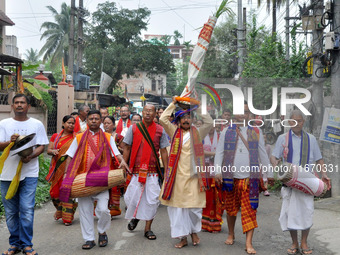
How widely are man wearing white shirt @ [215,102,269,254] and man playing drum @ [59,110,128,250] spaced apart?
1401mm

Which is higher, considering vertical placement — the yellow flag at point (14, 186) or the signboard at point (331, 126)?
the signboard at point (331, 126)

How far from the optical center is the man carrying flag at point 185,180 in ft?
20.2


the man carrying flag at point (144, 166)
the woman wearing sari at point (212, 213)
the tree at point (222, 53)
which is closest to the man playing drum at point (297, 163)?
the woman wearing sari at point (212, 213)

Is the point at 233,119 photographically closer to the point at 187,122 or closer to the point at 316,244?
the point at 187,122

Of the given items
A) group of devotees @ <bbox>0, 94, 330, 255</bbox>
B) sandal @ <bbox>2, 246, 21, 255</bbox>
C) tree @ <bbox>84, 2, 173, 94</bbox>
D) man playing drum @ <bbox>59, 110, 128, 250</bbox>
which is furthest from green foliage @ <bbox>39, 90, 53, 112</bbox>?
tree @ <bbox>84, 2, 173, 94</bbox>

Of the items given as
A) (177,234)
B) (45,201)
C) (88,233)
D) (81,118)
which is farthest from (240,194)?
(45,201)

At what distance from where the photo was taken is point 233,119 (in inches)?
246

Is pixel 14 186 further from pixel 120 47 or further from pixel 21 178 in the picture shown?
pixel 120 47

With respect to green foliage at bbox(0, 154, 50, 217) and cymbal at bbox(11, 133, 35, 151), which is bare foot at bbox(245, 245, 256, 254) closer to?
cymbal at bbox(11, 133, 35, 151)

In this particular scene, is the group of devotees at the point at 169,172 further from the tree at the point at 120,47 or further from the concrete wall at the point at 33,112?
the tree at the point at 120,47

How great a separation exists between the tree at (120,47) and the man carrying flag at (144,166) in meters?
36.3

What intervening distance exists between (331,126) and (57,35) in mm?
52253

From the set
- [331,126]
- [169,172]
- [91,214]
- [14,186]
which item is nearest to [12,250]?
[14,186]

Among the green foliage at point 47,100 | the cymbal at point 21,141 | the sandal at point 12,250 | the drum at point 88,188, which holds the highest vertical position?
the green foliage at point 47,100
